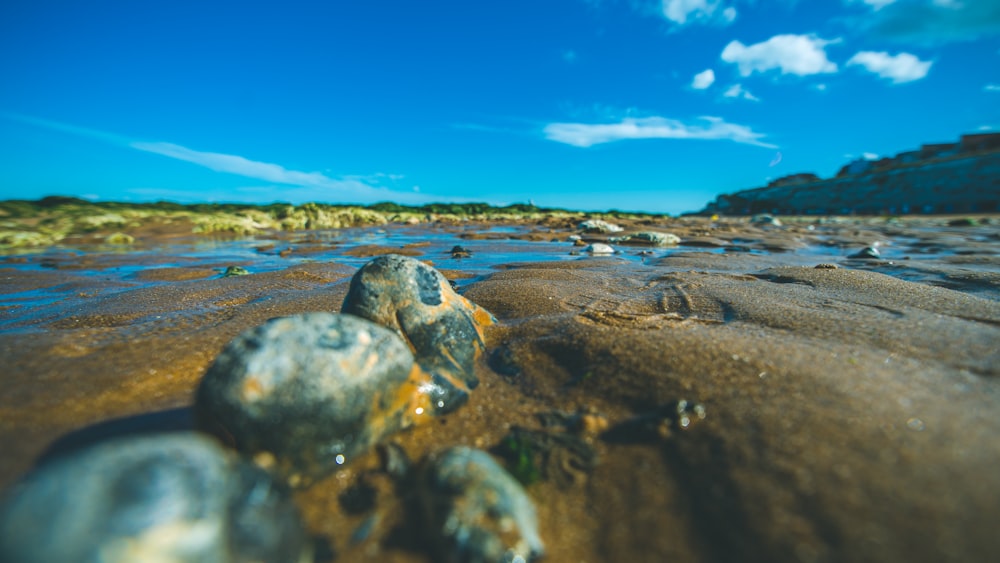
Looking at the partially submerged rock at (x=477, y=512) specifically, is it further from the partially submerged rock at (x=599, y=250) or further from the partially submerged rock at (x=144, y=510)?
the partially submerged rock at (x=599, y=250)

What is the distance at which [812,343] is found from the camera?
2250 millimetres

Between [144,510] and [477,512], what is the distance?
803mm

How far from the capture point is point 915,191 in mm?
26109

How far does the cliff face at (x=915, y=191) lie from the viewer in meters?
23.0

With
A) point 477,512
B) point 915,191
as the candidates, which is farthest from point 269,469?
point 915,191

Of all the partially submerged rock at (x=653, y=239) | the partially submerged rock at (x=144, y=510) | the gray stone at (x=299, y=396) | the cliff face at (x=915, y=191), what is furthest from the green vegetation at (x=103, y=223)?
the cliff face at (x=915, y=191)

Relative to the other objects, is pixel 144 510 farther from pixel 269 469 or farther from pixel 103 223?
pixel 103 223

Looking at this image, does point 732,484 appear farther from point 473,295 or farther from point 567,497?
point 473,295

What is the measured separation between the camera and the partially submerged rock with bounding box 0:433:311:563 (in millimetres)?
857

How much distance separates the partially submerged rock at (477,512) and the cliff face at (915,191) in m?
34.2

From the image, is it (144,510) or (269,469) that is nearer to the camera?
(144,510)

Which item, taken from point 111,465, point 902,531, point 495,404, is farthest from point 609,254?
point 111,465

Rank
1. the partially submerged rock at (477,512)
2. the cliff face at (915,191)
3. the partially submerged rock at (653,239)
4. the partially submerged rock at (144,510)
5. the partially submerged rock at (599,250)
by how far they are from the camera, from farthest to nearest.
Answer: the cliff face at (915,191) < the partially submerged rock at (653,239) < the partially submerged rock at (599,250) < the partially submerged rock at (477,512) < the partially submerged rock at (144,510)

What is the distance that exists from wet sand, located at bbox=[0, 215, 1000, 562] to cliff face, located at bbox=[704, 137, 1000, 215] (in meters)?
30.6
